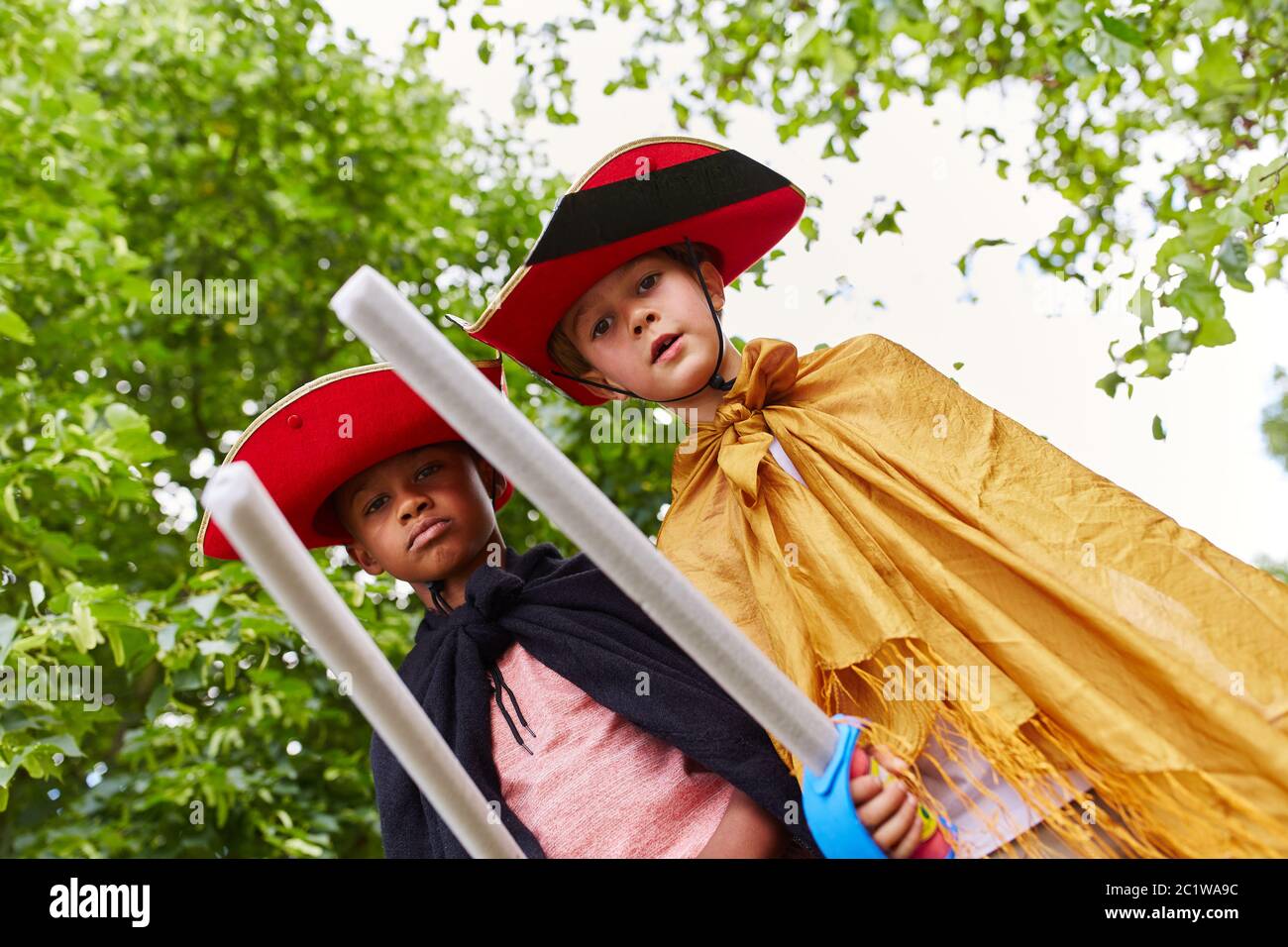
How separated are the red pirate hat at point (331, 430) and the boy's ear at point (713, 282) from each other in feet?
1.48

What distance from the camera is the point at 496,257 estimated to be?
374cm

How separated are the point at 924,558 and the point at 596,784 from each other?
503 mm

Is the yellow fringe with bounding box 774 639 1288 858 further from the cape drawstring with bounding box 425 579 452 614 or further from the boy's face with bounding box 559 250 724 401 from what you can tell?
the cape drawstring with bounding box 425 579 452 614

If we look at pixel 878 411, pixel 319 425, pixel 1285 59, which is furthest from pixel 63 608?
pixel 1285 59

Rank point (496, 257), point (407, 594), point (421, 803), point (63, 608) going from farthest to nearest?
1. point (496, 257)
2. point (407, 594)
3. point (63, 608)
4. point (421, 803)

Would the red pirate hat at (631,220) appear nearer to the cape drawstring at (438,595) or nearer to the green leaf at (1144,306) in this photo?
the cape drawstring at (438,595)

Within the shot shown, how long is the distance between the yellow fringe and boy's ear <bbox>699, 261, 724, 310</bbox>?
0.61m

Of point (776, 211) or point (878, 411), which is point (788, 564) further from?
point (776, 211)

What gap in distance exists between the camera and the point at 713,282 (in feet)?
5.30

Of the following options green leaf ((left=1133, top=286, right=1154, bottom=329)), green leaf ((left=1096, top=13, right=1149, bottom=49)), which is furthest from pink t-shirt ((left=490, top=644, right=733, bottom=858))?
green leaf ((left=1096, top=13, right=1149, bottom=49))

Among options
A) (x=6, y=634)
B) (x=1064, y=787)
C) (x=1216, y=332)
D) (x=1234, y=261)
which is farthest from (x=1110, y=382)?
(x=6, y=634)

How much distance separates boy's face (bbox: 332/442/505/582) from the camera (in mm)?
1521
